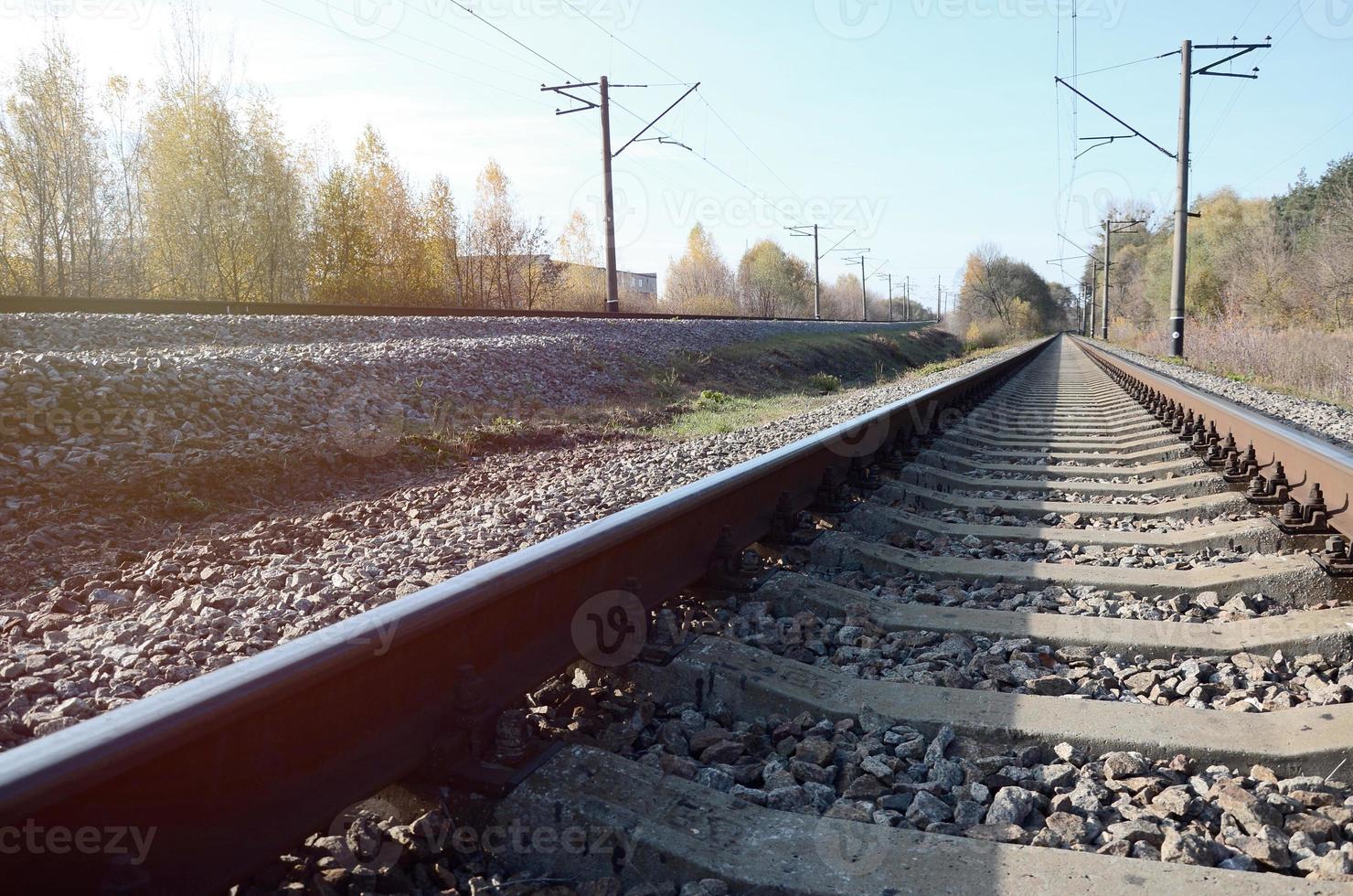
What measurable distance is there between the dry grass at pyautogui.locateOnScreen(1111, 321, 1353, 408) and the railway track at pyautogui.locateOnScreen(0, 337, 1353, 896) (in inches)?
404

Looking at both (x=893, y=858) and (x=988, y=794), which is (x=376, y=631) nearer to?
(x=893, y=858)

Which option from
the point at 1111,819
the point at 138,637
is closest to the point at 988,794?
the point at 1111,819

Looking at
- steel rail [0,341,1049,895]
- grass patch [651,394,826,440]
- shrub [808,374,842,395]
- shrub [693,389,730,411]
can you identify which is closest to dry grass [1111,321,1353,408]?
grass patch [651,394,826,440]

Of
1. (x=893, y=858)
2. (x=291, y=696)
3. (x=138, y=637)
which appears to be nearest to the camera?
(x=291, y=696)

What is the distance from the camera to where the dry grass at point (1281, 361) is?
1288 cm

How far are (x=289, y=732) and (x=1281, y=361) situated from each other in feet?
59.7

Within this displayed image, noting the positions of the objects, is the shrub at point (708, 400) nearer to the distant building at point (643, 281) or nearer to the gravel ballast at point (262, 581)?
the gravel ballast at point (262, 581)

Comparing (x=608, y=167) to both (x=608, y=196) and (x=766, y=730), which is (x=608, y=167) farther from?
(x=766, y=730)

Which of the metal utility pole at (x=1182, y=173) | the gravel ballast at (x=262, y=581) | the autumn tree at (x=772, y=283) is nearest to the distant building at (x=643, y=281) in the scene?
the autumn tree at (x=772, y=283)

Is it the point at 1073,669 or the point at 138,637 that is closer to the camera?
the point at 1073,669

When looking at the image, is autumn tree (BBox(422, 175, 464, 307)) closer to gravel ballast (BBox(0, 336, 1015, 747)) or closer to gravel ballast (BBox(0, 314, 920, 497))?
gravel ballast (BBox(0, 314, 920, 497))

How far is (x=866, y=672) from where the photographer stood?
258 cm

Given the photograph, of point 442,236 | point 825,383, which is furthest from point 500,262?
point 825,383

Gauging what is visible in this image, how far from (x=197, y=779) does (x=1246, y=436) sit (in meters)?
5.18
